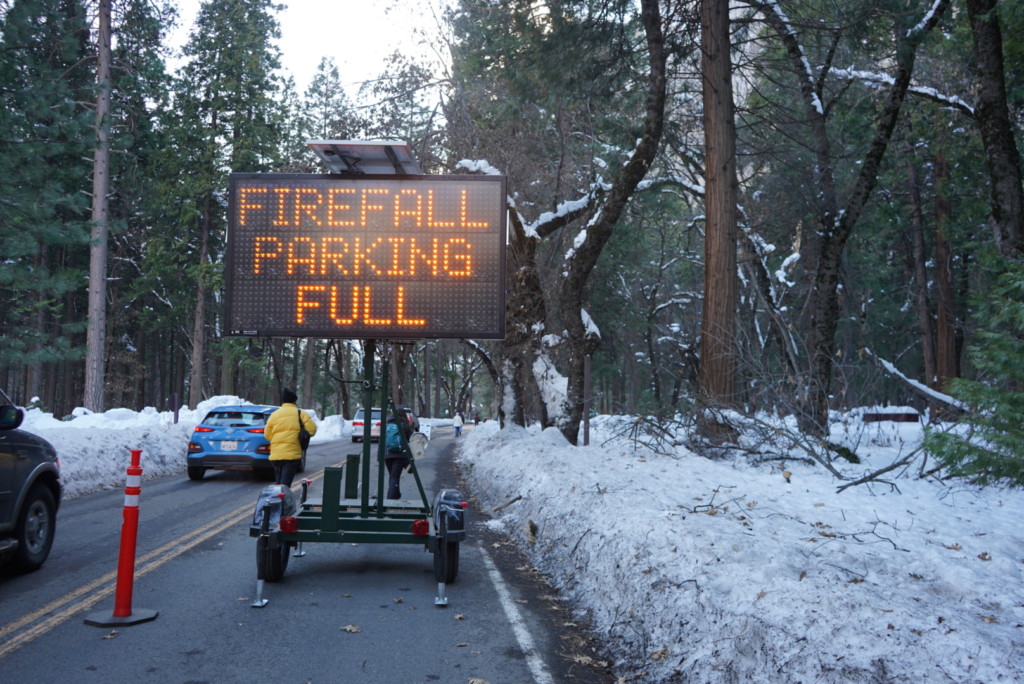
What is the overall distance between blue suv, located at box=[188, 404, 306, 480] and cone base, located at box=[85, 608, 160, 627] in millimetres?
10834

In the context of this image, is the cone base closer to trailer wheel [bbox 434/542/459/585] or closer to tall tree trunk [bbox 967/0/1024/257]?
trailer wheel [bbox 434/542/459/585]

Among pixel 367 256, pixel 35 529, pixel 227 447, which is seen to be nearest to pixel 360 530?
pixel 367 256

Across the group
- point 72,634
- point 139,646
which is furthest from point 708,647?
point 72,634

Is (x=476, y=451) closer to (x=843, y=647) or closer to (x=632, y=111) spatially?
(x=632, y=111)

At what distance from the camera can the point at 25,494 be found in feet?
24.5

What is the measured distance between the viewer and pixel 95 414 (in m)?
23.3

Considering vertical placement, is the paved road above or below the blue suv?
below

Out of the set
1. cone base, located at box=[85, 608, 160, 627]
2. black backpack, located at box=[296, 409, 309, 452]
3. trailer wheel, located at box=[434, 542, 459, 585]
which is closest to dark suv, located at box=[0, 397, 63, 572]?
cone base, located at box=[85, 608, 160, 627]

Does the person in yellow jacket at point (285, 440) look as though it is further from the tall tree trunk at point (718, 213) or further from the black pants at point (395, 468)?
the tall tree trunk at point (718, 213)

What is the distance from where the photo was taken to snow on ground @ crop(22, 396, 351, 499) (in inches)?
595

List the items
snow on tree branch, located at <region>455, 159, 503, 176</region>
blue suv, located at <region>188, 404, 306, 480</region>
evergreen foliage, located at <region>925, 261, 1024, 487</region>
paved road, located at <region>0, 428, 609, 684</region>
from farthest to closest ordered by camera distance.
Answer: snow on tree branch, located at <region>455, 159, 503, 176</region>, blue suv, located at <region>188, 404, 306, 480</region>, evergreen foliage, located at <region>925, 261, 1024, 487</region>, paved road, located at <region>0, 428, 609, 684</region>

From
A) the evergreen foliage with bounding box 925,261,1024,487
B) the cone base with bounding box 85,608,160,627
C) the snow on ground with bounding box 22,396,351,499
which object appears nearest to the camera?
the cone base with bounding box 85,608,160,627

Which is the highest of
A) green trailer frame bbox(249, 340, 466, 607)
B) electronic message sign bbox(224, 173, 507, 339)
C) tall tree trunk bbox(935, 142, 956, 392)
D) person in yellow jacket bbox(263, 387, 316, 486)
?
tall tree trunk bbox(935, 142, 956, 392)

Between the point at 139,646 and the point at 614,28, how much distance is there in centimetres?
1438
